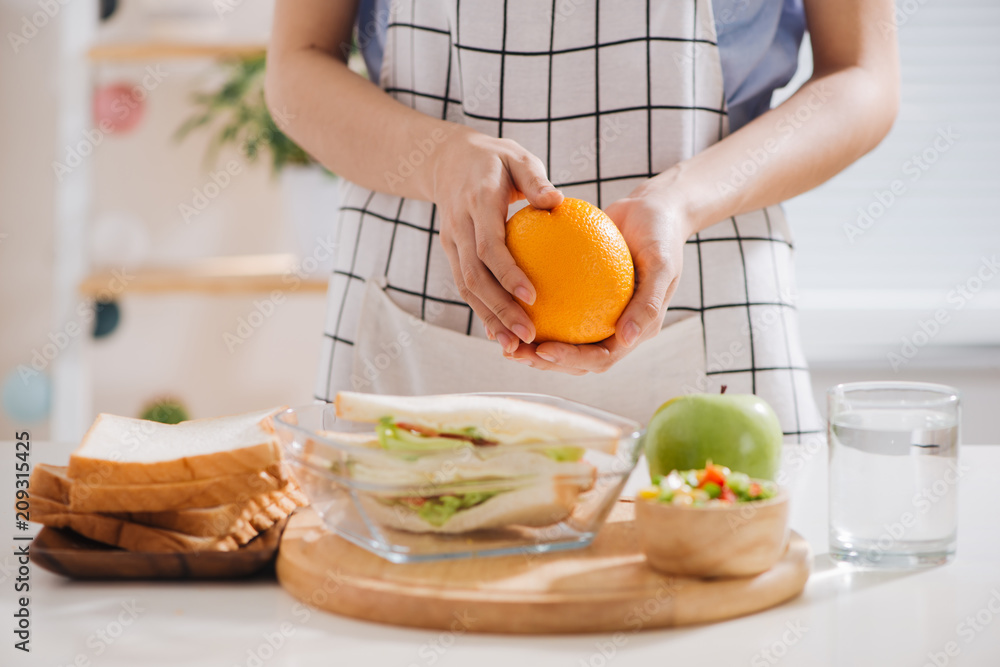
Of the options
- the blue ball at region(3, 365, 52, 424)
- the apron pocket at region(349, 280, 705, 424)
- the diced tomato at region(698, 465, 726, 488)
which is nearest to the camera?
the diced tomato at region(698, 465, 726, 488)

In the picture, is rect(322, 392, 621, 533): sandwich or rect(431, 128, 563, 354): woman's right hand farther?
rect(431, 128, 563, 354): woman's right hand

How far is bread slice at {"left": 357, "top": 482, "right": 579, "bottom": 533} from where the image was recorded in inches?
25.4

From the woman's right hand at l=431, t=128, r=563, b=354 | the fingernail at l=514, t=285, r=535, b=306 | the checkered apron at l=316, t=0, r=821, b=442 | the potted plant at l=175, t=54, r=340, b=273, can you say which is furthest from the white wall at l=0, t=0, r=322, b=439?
the fingernail at l=514, t=285, r=535, b=306

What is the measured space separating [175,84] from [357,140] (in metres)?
1.48

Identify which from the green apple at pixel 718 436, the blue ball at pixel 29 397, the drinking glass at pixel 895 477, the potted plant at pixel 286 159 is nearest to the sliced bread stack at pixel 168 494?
the green apple at pixel 718 436

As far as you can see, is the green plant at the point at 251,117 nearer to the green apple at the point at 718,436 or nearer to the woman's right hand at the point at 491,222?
the woman's right hand at the point at 491,222

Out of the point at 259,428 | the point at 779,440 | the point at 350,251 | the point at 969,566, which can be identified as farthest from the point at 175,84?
the point at 969,566

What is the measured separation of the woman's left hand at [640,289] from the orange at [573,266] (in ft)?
0.05

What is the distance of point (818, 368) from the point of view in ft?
7.42

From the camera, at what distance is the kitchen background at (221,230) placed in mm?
2080

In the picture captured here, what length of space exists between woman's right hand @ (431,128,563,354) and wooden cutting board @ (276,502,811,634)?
22 cm

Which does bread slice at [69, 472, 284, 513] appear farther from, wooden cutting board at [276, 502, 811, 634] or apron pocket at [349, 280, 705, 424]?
apron pocket at [349, 280, 705, 424]

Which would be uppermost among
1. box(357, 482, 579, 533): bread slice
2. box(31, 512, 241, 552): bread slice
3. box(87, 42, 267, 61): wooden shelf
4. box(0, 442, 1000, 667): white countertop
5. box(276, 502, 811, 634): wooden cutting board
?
box(87, 42, 267, 61): wooden shelf

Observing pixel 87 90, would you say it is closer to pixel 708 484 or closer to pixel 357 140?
pixel 357 140
